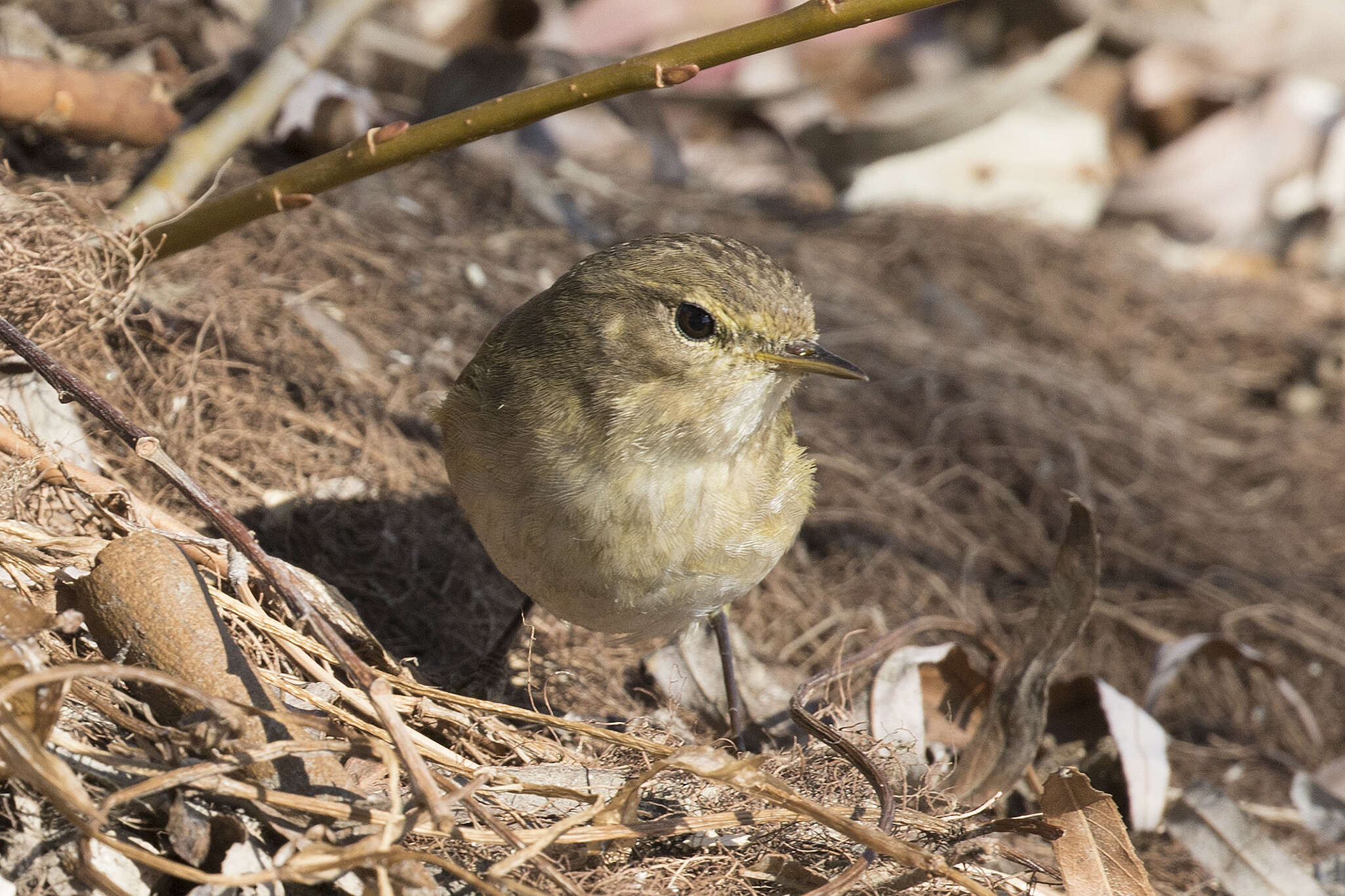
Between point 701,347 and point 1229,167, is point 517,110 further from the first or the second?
point 1229,167

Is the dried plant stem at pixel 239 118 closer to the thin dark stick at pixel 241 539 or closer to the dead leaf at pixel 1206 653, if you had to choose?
the thin dark stick at pixel 241 539

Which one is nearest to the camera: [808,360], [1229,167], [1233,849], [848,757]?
[848,757]

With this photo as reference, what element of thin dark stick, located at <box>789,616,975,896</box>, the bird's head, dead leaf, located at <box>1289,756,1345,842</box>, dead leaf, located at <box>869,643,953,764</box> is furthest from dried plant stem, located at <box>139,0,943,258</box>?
dead leaf, located at <box>1289,756,1345,842</box>

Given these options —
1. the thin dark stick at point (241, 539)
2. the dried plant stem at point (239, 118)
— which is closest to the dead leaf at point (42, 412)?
the thin dark stick at point (241, 539)

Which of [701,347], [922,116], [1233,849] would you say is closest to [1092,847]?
[1233,849]

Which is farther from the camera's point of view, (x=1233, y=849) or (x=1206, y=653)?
(x=1206, y=653)

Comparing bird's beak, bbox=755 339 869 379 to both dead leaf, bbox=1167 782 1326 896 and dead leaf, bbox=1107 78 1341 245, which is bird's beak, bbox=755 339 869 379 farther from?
dead leaf, bbox=1107 78 1341 245

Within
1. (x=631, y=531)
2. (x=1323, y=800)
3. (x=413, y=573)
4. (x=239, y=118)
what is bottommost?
(x=1323, y=800)
